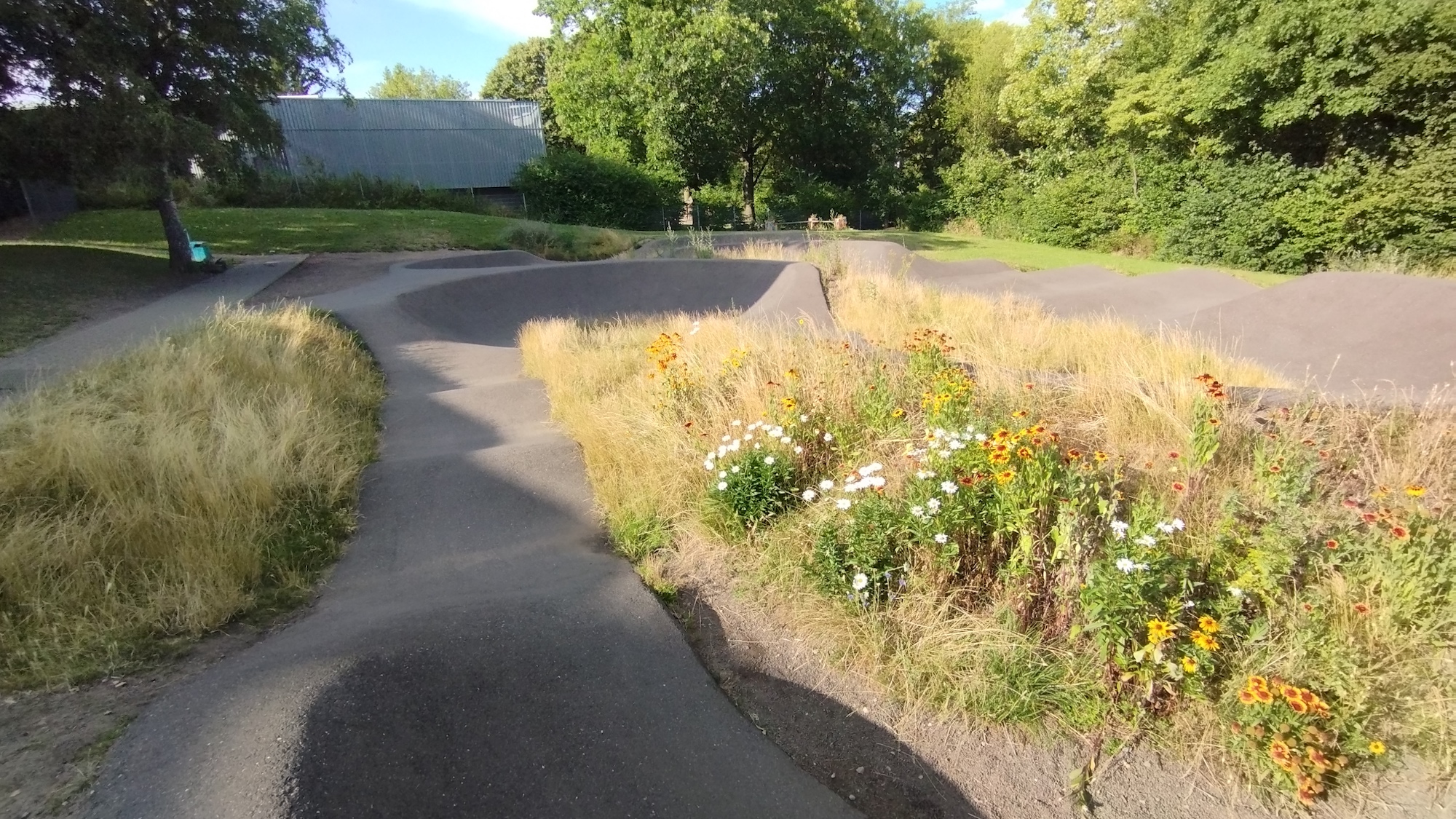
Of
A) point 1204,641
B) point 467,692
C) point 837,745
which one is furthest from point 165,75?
point 1204,641

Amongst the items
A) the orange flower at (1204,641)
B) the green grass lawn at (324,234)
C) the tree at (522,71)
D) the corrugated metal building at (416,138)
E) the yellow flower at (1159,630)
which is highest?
the tree at (522,71)

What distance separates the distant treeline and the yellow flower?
2024 centimetres

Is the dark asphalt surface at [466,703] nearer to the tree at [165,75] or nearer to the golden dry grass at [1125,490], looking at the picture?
the golden dry grass at [1125,490]

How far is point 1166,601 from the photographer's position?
111 inches

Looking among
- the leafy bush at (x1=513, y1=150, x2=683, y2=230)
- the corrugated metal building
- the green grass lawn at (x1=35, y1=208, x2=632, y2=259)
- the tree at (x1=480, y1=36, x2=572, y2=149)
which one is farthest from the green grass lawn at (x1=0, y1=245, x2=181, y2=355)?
the tree at (x1=480, y1=36, x2=572, y2=149)

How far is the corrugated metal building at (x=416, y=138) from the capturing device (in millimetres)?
30000

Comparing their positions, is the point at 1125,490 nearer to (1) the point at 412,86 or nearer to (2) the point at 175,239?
(2) the point at 175,239

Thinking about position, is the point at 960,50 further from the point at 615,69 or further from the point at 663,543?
the point at 663,543

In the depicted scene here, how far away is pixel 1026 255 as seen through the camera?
24.0 meters

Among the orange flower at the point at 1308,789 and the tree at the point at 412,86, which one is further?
the tree at the point at 412,86

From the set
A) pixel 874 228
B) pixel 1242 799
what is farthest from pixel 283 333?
pixel 874 228

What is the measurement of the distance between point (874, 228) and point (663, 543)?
1333 inches

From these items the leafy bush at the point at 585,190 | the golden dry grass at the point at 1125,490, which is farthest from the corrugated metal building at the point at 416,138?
the golden dry grass at the point at 1125,490

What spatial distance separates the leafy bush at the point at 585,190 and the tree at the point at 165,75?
47.3 ft
